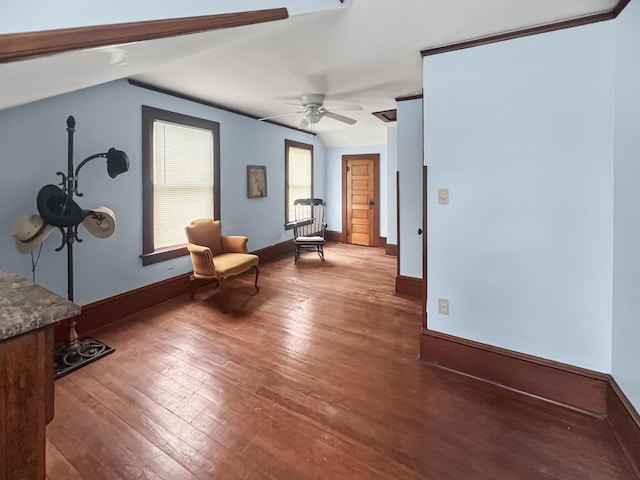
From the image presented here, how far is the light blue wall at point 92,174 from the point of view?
240 cm

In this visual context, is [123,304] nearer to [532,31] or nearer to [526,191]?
[526,191]

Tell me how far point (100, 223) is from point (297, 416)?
7.05 ft

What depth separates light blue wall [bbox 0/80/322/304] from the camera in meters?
2.40

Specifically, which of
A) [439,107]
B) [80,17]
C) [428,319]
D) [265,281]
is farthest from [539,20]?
[265,281]

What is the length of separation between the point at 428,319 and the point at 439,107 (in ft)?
5.22

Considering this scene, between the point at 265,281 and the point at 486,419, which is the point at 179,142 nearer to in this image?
the point at 265,281

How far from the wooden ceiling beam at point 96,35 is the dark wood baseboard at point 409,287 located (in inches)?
124

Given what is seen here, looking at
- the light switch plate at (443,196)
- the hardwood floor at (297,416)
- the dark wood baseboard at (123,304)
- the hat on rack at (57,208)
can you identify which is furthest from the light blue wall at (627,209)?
the dark wood baseboard at (123,304)

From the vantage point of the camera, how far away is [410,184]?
12.5 feet

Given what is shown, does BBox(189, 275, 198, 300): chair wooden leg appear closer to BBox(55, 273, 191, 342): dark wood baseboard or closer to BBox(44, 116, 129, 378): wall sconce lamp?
BBox(55, 273, 191, 342): dark wood baseboard

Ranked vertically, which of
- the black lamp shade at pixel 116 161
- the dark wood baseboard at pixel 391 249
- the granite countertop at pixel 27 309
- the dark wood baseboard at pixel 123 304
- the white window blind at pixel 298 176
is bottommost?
the dark wood baseboard at pixel 123 304

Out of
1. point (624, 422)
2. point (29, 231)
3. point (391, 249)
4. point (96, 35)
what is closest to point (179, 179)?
point (29, 231)

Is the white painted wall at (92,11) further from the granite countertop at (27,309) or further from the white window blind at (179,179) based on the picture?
the white window blind at (179,179)

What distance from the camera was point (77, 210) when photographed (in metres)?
2.40
